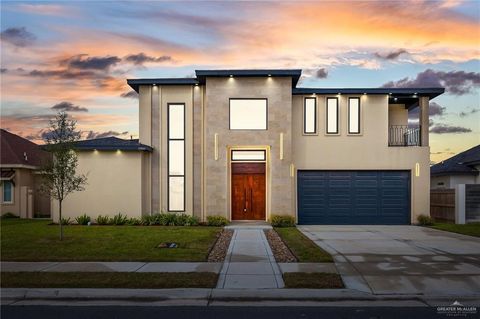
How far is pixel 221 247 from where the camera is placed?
14148 millimetres

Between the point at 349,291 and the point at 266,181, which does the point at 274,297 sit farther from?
the point at 266,181

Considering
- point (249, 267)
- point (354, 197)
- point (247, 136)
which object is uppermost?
point (247, 136)

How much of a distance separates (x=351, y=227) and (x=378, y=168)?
350cm

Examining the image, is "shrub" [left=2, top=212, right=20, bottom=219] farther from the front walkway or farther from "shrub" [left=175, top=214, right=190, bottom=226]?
the front walkway

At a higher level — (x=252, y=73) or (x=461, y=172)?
(x=252, y=73)

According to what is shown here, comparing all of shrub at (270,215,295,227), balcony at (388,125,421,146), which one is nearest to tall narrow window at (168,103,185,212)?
shrub at (270,215,295,227)

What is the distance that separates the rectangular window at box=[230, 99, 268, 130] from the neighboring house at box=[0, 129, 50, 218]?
1208cm

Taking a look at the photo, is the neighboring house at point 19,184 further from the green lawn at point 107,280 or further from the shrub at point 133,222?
the green lawn at point 107,280

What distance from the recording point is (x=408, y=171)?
22.6 metres

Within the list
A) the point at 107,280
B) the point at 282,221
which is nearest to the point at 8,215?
the point at 282,221

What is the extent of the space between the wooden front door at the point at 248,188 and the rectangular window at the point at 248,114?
1982mm

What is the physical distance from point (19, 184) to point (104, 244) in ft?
55.8

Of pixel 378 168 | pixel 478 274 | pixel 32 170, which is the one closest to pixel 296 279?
pixel 478 274

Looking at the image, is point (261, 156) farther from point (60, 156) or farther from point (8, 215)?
point (8, 215)
